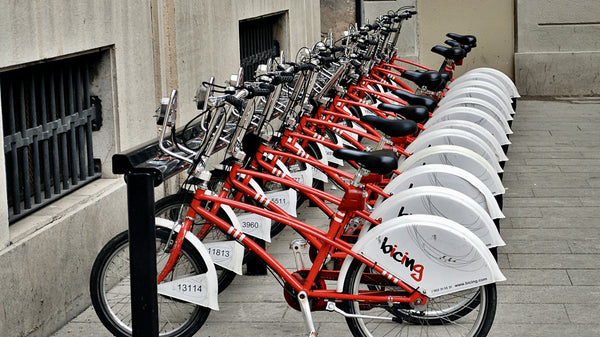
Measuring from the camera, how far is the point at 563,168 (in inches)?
373

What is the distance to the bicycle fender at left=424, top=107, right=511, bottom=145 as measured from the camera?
24.0 feet

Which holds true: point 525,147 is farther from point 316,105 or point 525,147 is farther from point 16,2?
point 16,2

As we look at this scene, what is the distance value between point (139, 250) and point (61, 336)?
1679 mm

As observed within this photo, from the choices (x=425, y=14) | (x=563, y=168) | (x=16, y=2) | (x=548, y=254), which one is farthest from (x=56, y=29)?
(x=425, y=14)

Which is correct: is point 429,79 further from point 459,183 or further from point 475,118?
point 459,183

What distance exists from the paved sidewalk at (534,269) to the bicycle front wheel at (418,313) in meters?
0.28

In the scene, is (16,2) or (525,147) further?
(525,147)

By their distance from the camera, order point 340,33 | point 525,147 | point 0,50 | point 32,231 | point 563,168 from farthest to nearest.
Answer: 1. point 340,33
2. point 525,147
3. point 563,168
4. point 32,231
5. point 0,50

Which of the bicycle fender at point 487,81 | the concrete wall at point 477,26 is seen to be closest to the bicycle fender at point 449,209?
the bicycle fender at point 487,81

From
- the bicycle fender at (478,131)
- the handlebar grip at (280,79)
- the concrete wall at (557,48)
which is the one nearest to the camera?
the handlebar grip at (280,79)

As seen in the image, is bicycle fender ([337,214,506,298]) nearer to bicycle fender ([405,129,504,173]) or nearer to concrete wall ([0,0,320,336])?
concrete wall ([0,0,320,336])

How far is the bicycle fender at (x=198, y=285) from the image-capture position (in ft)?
15.4

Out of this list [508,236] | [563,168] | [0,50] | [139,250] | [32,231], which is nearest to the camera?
[139,250]

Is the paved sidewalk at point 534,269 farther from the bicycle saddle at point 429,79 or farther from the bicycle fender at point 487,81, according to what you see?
the bicycle saddle at point 429,79
